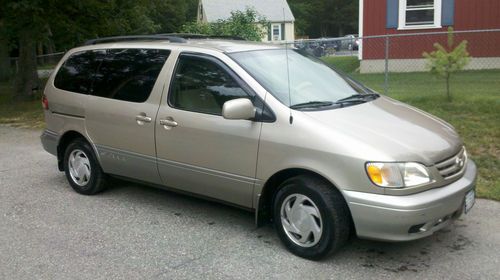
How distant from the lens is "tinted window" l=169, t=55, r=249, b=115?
189 inches

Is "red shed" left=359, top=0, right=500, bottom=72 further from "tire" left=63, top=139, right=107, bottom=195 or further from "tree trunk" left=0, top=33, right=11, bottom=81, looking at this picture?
"tree trunk" left=0, top=33, right=11, bottom=81

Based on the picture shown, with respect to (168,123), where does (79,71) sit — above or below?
above

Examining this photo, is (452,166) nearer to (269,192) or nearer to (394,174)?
(394,174)

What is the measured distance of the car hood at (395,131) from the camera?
13.2 ft

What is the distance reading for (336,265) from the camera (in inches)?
166

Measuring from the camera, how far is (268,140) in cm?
442

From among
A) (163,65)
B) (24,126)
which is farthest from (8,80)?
(163,65)

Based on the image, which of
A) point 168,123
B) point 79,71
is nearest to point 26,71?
point 79,71

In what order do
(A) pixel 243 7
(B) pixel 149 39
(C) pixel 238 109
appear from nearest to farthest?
(C) pixel 238 109 < (B) pixel 149 39 < (A) pixel 243 7

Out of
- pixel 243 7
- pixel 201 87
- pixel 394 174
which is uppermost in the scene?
pixel 243 7

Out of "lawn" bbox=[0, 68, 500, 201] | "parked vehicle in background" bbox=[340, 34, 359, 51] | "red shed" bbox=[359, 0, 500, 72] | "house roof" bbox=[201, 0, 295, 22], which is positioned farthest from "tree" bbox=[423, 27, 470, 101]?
"house roof" bbox=[201, 0, 295, 22]

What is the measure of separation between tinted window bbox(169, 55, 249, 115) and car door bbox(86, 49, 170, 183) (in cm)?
23

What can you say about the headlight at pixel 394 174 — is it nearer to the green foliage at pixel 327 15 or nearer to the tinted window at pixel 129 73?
the tinted window at pixel 129 73

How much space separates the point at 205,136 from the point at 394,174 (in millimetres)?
1734
